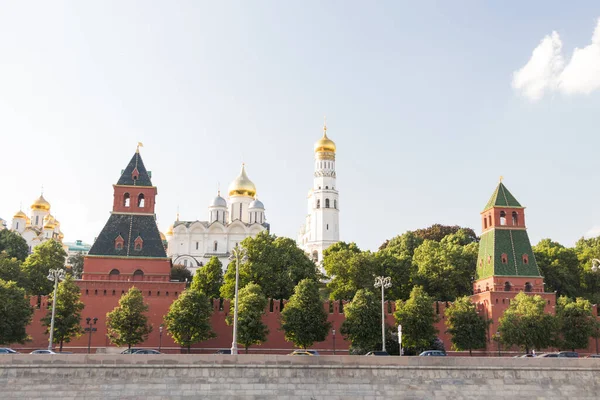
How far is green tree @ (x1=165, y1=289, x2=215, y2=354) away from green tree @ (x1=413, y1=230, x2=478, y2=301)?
19737mm

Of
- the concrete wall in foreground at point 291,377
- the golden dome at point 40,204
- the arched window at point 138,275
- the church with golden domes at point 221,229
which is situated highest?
the golden dome at point 40,204

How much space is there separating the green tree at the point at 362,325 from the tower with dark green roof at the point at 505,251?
34.5 feet

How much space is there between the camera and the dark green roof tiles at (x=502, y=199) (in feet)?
184

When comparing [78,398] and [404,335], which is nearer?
[78,398]

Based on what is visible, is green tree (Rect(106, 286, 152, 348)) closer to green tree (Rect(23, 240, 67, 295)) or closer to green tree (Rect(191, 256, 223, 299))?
green tree (Rect(191, 256, 223, 299))

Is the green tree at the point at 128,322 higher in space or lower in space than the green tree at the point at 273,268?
lower

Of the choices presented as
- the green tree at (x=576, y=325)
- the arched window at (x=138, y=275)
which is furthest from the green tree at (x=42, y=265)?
the green tree at (x=576, y=325)

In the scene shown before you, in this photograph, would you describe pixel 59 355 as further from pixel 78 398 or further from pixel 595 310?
pixel 595 310

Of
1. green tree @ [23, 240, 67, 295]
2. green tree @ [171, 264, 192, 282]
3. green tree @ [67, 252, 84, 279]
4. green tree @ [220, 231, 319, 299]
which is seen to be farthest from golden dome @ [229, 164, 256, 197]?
green tree @ [220, 231, 319, 299]

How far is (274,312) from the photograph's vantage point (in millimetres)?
51844

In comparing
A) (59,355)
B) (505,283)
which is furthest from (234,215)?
(59,355)

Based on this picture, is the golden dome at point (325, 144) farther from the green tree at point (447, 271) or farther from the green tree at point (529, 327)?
the green tree at point (529, 327)

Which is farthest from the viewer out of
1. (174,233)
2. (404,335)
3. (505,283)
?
(174,233)

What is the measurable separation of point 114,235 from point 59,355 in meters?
19.3
